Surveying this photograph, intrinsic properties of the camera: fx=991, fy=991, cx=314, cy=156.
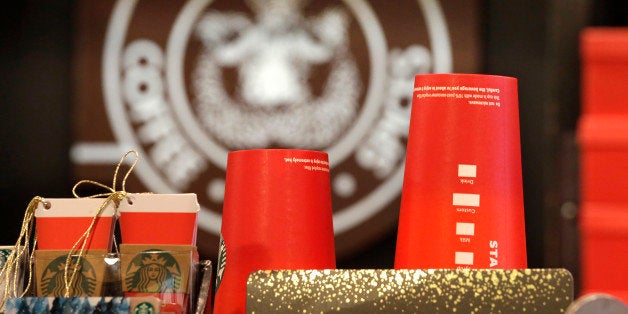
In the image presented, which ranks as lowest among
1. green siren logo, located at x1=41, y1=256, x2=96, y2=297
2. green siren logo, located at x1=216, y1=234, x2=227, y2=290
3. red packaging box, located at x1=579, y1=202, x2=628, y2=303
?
green siren logo, located at x1=41, y1=256, x2=96, y2=297

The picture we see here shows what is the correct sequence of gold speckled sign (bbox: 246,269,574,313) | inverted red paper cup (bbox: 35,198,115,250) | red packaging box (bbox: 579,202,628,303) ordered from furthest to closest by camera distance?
1. red packaging box (bbox: 579,202,628,303)
2. inverted red paper cup (bbox: 35,198,115,250)
3. gold speckled sign (bbox: 246,269,574,313)

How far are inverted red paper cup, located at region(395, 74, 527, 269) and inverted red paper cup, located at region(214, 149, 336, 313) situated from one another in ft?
0.33

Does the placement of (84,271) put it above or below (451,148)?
below

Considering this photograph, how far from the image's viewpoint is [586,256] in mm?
2635

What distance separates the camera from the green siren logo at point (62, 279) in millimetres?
960

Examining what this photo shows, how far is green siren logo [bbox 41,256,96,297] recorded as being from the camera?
960 mm

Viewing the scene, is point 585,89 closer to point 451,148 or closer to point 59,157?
point 59,157

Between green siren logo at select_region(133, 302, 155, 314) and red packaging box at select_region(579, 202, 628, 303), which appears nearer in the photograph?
green siren logo at select_region(133, 302, 155, 314)

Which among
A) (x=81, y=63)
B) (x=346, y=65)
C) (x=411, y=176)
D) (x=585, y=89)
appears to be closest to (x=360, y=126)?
(x=346, y=65)

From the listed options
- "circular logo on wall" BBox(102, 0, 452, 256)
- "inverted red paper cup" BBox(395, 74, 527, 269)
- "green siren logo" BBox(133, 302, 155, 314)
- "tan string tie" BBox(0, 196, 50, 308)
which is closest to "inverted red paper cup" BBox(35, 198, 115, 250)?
"tan string tie" BBox(0, 196, 50, 308)

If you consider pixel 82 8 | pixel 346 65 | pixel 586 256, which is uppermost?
pixel 82 8

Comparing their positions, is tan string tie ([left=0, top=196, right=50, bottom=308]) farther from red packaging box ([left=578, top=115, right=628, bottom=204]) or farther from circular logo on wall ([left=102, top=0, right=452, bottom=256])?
red packaging box ([left=578, top=115, right=628, bottom=204])

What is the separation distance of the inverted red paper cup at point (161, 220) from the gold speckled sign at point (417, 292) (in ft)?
Answer: 0.41

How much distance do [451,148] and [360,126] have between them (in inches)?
67.5
